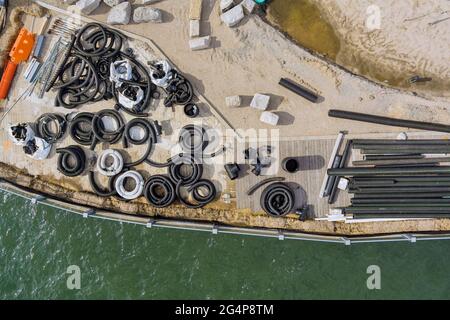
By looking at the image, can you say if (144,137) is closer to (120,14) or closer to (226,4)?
(120,14)

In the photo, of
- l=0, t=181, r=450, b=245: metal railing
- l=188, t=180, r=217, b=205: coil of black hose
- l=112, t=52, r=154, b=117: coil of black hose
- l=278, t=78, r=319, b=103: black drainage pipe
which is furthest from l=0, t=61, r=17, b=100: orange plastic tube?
l=278, t=78, r=319, b=103: black drainage pipe

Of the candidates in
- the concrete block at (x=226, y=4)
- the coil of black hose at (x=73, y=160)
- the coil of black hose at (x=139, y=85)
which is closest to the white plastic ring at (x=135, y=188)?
the coil of black hose at (x=73, y=160)

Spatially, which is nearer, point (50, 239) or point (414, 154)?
point (414, 154)

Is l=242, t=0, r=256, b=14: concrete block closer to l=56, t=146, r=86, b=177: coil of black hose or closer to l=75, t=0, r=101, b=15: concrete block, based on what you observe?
l=75, t=0, r=101, b=15: concrete block

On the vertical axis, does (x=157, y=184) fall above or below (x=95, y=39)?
below

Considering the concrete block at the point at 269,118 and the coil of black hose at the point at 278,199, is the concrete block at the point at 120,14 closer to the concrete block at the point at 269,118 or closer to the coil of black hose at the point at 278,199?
the concrete block at the point at 269,118

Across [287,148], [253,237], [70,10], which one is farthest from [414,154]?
[70,10]

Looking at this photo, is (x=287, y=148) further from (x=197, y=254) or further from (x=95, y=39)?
(x=95, y=39)
